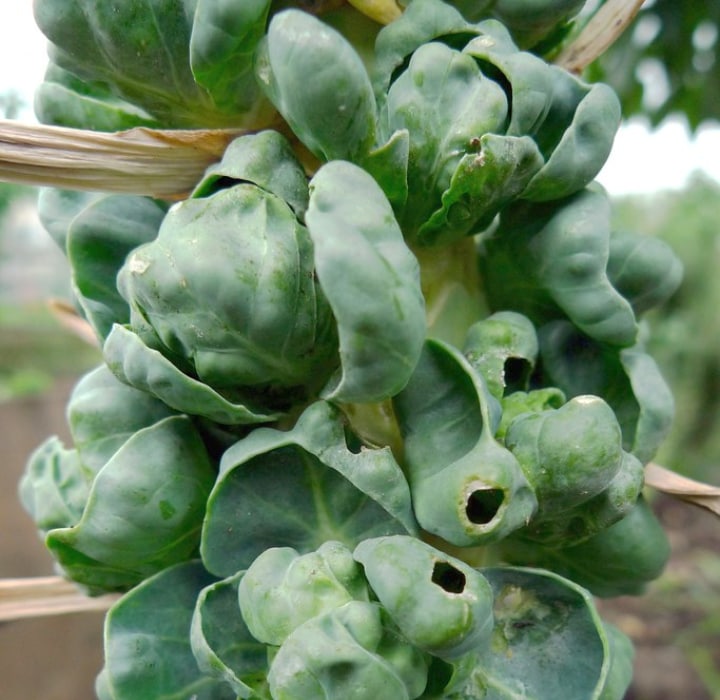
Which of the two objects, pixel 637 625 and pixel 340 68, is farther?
pixel 637 625

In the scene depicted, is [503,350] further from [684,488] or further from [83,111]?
[83,111]

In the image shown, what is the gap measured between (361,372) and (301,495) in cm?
12

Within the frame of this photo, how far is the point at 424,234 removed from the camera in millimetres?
550

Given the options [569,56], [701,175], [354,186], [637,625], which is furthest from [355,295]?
[701,175]

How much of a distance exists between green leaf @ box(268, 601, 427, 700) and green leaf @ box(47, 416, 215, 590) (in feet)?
Result: 0.43

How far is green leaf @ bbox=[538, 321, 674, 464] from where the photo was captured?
0.59 metres

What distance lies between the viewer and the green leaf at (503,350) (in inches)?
21.2

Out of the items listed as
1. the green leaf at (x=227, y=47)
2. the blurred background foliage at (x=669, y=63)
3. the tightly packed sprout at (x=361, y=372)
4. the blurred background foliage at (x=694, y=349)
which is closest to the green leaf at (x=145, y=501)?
the tightly packed sprout at (x=361, y=372)

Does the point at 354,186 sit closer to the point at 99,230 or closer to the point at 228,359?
the point at 228,359

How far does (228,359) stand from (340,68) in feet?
0.58

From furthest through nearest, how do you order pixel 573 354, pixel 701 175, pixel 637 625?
pixel 701 175
pixel 637 625
pixel 573 354

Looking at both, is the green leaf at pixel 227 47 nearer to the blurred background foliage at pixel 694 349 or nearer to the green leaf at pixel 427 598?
the green leaf at pixel 427 598

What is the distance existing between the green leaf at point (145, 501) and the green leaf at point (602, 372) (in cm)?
26

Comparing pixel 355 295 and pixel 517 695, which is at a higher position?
pixel 355 295
